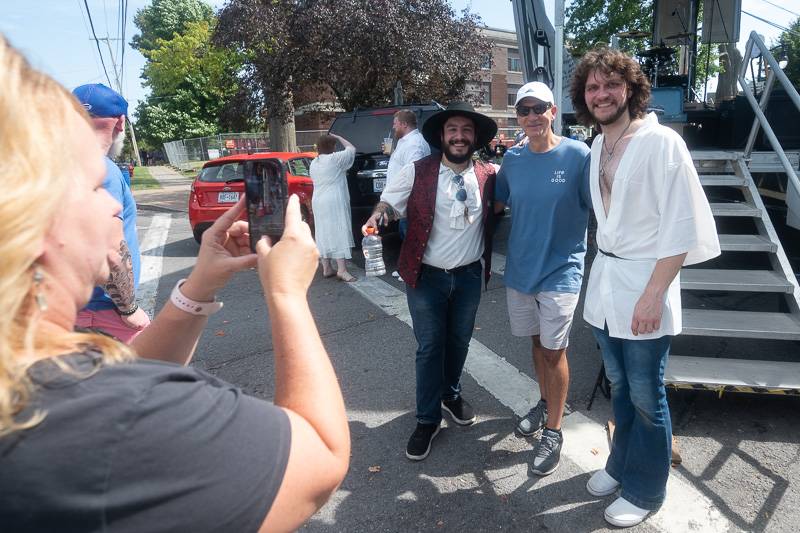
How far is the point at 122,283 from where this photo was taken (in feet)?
7.38

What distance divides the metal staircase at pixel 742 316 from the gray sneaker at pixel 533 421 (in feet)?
2.55

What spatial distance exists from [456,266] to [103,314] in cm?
185

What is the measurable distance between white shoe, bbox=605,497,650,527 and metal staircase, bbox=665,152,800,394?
3.26 ft

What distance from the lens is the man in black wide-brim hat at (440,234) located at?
318cm

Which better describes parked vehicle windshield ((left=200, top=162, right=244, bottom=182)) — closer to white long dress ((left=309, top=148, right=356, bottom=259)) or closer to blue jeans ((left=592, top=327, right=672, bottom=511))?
white long dress ((left=309, top=148, right=356, bottom=259))

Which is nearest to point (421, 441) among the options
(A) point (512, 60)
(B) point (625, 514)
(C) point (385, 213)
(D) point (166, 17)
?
(B) point (625, 514)

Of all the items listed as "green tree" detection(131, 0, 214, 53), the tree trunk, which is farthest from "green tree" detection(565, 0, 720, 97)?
"green tree" detection(131, 0, 214, 53)

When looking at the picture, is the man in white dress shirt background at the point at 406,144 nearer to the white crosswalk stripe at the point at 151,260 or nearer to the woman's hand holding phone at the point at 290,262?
the white crosswalk stripe at the point at 151,260

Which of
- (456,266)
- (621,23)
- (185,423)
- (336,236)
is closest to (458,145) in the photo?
(456,266)

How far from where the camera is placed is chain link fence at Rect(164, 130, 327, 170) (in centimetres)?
2883

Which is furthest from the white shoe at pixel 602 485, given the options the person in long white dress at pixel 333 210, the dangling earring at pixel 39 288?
the person in long white dress at pixel 333 210

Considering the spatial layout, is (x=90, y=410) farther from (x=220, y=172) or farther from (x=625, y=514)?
(x=220, y=172)

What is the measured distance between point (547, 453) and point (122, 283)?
233 centimetres

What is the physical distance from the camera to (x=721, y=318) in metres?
3.83
